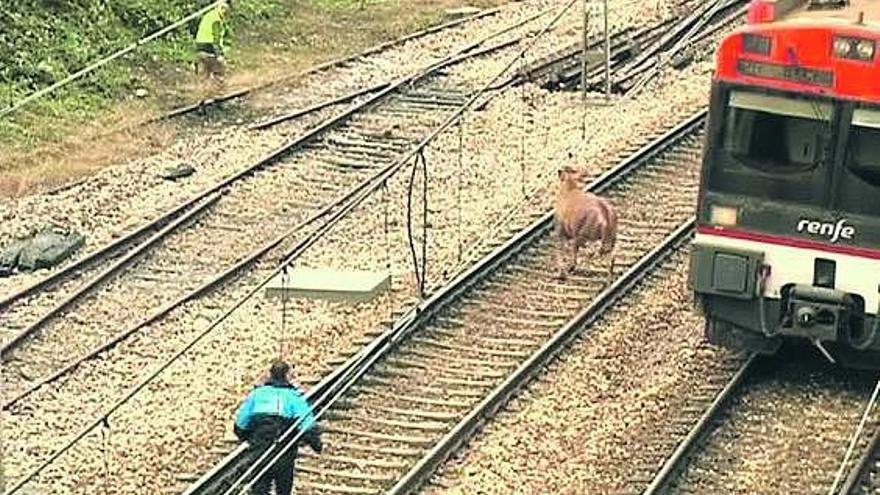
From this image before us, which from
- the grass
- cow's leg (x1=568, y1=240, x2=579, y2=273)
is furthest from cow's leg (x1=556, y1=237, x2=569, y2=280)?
the grass

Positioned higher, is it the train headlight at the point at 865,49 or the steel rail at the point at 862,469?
the train headlight at the point at 865,49

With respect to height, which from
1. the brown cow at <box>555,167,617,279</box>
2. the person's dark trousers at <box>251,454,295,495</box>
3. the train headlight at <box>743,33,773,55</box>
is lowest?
the person's dark trousers at <box>251,454,295,495</box>

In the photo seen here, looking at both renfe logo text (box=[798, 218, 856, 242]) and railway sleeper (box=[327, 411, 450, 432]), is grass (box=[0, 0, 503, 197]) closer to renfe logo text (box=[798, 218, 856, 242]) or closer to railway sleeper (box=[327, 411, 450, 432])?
railway sleeper (box=[327, 411, 450, 432])

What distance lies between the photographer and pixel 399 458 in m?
16.5

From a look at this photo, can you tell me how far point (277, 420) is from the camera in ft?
49.6

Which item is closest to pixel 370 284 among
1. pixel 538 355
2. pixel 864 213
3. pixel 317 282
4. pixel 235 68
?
pixel 317 282

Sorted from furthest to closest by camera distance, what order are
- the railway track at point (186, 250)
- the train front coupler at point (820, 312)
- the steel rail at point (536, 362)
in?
the railway track at point (186, 250), the train front coupler at point (820, 312), the steel rail at point (536, 362)

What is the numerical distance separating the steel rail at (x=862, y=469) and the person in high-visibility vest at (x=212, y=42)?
1392 cm

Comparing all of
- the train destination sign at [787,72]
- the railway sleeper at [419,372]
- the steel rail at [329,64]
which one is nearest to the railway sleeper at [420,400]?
the railway sleeper at [419,372]

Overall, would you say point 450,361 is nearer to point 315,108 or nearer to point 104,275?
point 104,275

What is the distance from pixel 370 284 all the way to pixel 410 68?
9.70 meters

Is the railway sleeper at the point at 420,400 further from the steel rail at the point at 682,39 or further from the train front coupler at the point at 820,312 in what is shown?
the steel rail at the point at 682,39

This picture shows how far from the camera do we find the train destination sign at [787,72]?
54.2 ft

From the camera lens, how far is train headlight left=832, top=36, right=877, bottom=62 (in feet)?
53.4
